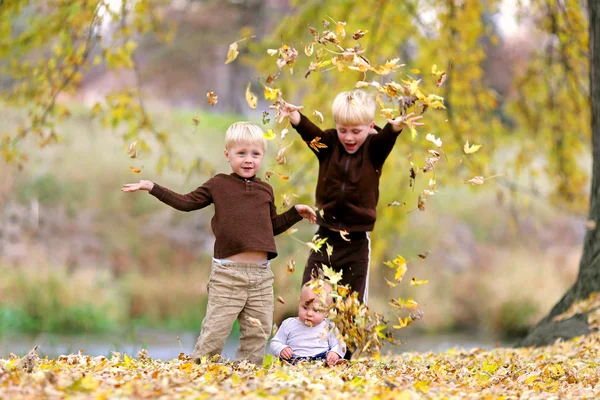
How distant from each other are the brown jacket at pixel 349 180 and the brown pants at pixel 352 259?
0.31ft

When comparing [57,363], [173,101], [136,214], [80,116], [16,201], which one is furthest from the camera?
[173,101]

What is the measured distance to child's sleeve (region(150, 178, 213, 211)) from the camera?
3969 millimetres

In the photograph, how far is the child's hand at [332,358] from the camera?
434 cm

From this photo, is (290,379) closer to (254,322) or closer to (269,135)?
(254,322)

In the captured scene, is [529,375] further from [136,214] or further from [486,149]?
[136,214]

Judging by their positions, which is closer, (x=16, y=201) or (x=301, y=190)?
(x=301, y=190)

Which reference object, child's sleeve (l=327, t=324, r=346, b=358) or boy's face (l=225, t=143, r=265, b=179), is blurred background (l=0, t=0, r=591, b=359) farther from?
child's sleeve (l=327, t=324, r=346, b=358)

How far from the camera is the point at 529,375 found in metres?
4.05

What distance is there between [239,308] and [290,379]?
0.83 m

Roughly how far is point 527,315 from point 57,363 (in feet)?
32.6

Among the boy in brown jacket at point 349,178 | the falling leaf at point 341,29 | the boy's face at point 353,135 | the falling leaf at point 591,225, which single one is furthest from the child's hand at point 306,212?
the falling leaf at point 591,225

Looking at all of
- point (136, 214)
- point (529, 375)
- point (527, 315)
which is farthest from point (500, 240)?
point (529, 375)

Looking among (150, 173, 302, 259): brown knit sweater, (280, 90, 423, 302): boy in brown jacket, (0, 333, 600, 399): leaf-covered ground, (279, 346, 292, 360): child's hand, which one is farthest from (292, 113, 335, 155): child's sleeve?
(0, 333, 600, 399): leaf-covered ground

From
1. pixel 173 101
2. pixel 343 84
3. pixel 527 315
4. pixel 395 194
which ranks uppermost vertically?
pixel 173 101
